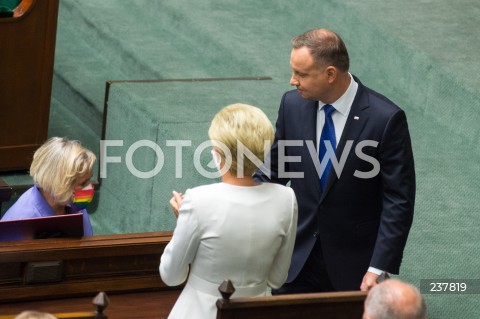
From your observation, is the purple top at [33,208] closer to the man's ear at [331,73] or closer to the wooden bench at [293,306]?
the wooden bench at [293,306]

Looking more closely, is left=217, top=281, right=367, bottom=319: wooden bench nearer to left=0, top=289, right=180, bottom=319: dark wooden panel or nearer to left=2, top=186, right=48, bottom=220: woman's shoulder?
left=0, top=289, right=180, bottom=319: dark wooden panel

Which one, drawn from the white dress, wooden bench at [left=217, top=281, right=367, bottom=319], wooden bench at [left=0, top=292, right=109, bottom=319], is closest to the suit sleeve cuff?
wooden bench at [left=217, top=281, right=367, bottom=319]

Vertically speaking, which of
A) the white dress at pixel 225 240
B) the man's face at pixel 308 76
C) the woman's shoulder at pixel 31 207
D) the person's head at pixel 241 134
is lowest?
the woman's shoulder at pixel 31 207

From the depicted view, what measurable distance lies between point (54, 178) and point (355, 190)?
3.32 feet

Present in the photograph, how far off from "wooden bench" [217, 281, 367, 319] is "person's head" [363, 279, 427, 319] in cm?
43

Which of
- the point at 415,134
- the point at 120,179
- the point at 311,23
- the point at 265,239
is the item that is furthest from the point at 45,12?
the point at 265,239

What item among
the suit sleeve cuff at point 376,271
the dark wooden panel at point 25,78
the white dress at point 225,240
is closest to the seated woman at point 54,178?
the white dress at point 225,240

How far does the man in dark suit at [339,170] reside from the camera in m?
3.23

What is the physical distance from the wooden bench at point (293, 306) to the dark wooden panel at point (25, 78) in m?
3.56

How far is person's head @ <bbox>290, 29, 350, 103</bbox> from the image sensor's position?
3.24m

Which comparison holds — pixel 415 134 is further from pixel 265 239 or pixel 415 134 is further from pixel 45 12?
pixel 265 239

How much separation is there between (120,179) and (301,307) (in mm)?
3097

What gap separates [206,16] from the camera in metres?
7.31

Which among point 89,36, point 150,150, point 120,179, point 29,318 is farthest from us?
point 89,36
